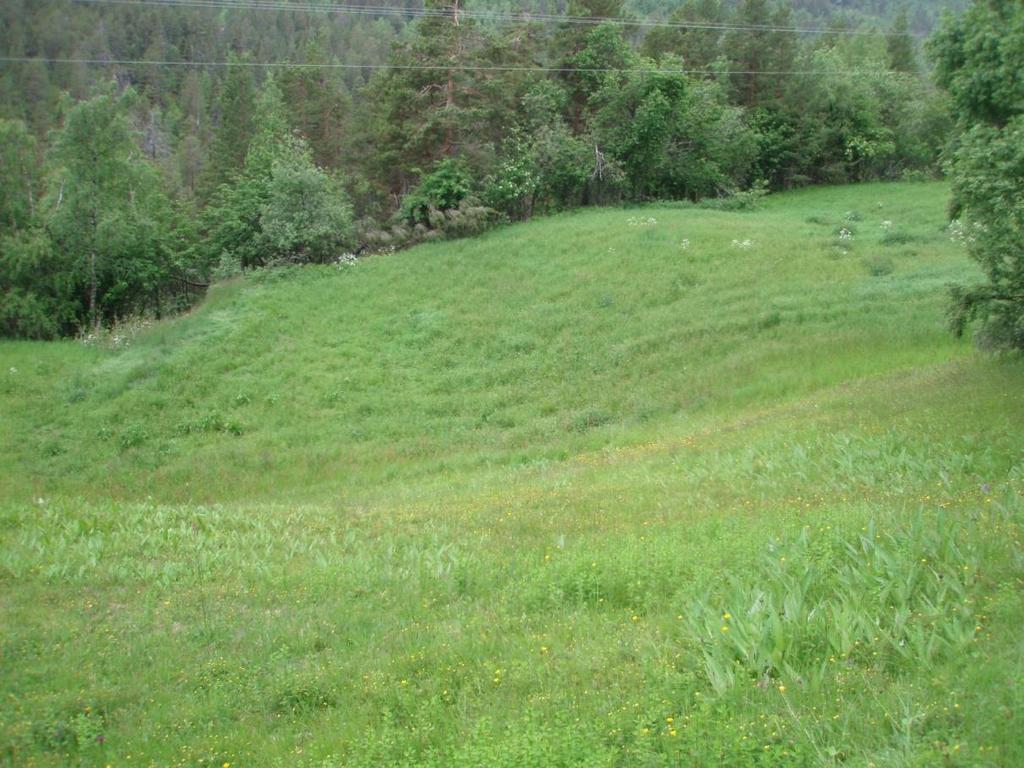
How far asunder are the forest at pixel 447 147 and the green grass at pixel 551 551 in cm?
1439

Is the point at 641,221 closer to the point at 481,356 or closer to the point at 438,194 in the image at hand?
the point at 438,194

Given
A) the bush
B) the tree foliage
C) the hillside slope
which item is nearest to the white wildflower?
the hillside slope

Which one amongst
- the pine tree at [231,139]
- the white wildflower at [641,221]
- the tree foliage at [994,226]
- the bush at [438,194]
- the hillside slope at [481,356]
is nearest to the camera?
the tree foliage at [994,226]

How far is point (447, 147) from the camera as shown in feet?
137

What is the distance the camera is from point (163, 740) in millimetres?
5543

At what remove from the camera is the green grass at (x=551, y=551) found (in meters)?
5.04

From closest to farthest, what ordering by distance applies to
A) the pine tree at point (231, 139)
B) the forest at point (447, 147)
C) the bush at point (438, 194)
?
the forest at point (447, 147) < the bush at point (438, 194) < the pine tree at point (231, 139)

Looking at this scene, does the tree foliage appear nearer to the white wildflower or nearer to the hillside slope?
the hillside slope

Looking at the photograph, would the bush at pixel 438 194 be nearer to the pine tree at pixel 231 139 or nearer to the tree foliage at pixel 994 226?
the pine tree at pixel 231 139

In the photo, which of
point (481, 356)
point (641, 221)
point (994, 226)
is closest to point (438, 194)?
point (641, 221)

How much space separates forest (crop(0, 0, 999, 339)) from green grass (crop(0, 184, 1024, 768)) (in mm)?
14387

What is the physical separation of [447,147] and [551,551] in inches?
1412

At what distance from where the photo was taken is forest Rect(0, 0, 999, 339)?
119 ft

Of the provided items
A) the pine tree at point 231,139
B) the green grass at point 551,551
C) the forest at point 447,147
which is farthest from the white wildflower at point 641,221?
the pine tree at point 231,139
